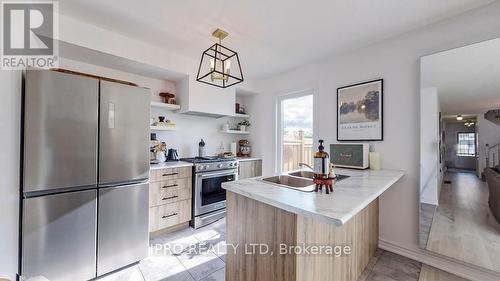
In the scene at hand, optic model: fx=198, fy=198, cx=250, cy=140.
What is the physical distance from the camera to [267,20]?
74.4 inches

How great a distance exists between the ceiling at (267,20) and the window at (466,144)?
1176 millimetres

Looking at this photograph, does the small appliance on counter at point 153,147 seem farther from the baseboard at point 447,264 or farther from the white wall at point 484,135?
the white wall at point 484,135

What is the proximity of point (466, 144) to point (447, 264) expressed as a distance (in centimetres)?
117

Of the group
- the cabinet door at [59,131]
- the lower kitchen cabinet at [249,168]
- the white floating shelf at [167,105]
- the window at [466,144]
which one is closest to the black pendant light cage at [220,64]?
the white floating shelf at [167,105]

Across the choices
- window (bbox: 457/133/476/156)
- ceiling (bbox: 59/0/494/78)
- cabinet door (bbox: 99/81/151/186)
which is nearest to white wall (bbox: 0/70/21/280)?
cabinet door (bbox: 99/81/151/186)

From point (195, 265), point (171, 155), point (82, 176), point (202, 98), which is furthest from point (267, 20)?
point (195, 265)

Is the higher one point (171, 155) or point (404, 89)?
point (404, 89)

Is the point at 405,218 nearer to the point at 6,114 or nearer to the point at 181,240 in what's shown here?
the point at 181,240

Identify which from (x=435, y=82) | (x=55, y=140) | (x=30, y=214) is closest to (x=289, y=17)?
(x=435, y=82)

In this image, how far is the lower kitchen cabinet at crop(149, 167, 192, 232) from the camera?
7.75 feet

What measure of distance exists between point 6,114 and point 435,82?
11.5 feet

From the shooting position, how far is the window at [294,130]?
3.14 meters

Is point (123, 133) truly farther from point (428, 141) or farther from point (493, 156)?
point (493, 156)

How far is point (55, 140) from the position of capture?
1514 mm
